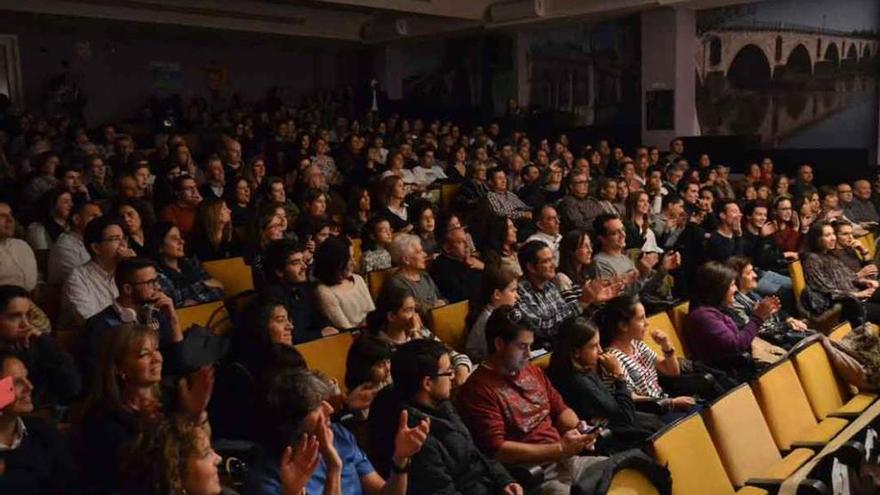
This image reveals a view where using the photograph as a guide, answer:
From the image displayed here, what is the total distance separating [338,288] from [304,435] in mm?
1808

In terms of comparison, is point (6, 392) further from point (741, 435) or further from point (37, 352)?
point (741, 435)

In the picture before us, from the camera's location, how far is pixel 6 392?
2023 millimetres

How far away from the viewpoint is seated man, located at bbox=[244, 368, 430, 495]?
2.01m

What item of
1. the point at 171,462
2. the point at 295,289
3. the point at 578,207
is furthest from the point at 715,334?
the point at 171,462

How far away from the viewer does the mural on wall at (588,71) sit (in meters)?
11.3

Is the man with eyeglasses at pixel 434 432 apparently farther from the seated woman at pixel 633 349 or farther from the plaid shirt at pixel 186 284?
the plaid shirt at pixel 186 284

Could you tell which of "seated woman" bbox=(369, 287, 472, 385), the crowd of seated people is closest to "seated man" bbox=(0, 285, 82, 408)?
the crowd of seated people

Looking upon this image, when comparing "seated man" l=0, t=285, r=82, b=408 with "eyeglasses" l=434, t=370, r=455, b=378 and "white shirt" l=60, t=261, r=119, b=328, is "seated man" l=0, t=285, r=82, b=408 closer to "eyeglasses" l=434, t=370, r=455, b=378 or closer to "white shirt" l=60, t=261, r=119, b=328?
"white shirt" l=60, t=261, r=119, b=328

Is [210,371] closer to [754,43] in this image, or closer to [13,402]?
[13,402]

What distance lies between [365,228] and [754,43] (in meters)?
7.55

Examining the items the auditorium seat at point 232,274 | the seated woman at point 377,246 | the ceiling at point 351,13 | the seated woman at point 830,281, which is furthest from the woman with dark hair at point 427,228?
the ceiling at point 351,13

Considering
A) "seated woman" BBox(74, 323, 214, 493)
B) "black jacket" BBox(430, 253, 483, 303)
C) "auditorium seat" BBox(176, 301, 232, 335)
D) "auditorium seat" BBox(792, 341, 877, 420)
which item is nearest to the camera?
"seated woman" BBox(74, 323, 214, 493)

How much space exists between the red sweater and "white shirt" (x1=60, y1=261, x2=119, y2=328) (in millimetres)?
1588

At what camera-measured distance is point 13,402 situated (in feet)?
6.94
